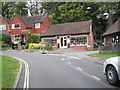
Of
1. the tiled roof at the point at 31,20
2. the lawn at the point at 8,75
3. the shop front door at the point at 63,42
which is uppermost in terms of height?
the tiled roof at the point at 31,20

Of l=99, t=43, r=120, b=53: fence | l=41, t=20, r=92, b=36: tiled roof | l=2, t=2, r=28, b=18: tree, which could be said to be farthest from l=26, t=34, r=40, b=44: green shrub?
l=2, t=2, r=28, b=18: tree

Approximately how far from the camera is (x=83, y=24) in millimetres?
37125

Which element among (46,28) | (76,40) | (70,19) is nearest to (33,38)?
(46,28)

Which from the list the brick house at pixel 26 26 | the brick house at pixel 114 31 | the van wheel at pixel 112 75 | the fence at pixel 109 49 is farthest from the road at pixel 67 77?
the brick house at pixel 26 26

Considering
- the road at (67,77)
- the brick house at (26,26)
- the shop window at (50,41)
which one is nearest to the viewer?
the road at (67,77)

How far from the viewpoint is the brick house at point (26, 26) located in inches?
1632

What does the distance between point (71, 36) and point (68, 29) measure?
227 centimetres

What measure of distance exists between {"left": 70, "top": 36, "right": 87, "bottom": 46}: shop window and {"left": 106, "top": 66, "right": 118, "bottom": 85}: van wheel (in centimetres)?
2744

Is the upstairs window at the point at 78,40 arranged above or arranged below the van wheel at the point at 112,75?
above

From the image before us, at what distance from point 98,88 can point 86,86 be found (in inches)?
20.0

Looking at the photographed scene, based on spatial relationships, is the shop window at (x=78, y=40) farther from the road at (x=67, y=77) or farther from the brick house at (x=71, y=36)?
the road at (x=67, y=77)

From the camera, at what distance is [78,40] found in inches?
1390

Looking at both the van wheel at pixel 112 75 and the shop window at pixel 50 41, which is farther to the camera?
the shop window at pixel 50 41

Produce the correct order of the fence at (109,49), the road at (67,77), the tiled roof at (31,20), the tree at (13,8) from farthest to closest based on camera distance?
1. the tree at (13,8)
2. the tiled roof at (31,20)
3. the fence at (109,49)
4. the road at (67,77)
